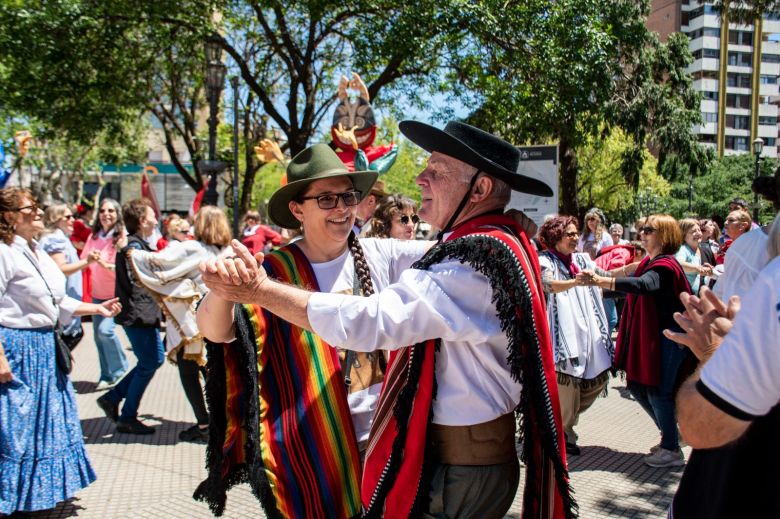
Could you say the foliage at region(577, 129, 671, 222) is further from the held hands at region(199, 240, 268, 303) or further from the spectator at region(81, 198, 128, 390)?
the held hands at region(199, 240, 268, 303)

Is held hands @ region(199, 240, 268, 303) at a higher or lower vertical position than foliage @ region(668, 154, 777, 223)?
lower

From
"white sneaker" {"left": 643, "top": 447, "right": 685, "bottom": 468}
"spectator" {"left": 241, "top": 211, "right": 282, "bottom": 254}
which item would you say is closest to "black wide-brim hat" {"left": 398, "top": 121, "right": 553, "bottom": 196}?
"white sneaker" {"left": 643, "top": 447, "right": 685, "bottom": 468}

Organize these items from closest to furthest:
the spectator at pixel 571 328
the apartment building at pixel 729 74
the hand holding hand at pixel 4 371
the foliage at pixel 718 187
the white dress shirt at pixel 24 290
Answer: the hand holding hand at pixel 4 371 → the white dress shirt at pixel 24 290 → the spectator at pixel 571 328 → the foliage at pixel 718 187 → the apartment building at pixel 729 74

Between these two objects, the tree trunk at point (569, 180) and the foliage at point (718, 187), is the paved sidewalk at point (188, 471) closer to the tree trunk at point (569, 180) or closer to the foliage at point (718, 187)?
the tree trunk at point (569, 180)

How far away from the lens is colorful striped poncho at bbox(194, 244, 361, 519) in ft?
8.27

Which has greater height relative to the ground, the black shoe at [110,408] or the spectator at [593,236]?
the spectator at [593,236]

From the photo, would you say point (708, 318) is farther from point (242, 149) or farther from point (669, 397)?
point (242, 149)

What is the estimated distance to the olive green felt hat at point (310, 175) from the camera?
285 centimetres

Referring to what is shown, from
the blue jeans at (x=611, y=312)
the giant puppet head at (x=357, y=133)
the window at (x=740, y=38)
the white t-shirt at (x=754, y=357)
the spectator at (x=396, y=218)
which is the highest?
the window at (x=740, y=38)

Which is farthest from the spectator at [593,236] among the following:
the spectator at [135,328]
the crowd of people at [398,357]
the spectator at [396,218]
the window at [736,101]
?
the window at [736,101]

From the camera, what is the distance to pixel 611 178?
115ft

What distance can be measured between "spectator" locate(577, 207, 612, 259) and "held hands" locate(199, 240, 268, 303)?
10.4m

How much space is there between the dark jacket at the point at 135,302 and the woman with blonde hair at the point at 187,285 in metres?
0.41

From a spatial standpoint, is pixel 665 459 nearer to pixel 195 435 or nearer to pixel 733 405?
pixel 195 435
